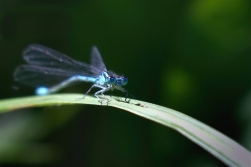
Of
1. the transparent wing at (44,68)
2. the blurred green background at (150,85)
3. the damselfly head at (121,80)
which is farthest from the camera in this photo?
the transparent wing at (44,68)

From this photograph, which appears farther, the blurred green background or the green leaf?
the blurred green background

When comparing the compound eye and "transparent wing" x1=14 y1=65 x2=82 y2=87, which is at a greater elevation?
the compound eye

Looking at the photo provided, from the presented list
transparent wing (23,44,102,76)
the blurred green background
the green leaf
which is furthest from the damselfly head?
the green leaf

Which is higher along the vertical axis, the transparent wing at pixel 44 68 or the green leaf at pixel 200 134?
the green leaf at pixel 200 134

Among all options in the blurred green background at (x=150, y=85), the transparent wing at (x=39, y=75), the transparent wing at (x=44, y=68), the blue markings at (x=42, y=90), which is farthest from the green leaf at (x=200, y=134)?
the blue markings at (x=42, y=90)

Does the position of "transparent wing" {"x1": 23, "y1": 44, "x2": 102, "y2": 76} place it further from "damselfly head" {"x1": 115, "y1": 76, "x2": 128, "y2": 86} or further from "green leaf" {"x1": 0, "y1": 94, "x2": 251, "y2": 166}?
"green leaf" {"x1": 0, "y1": 94, "x2": 251, "y2": 166}

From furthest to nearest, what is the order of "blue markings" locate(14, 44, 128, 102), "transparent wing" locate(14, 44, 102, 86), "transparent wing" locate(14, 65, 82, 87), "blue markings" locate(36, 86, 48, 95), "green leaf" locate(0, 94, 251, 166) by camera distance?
"blue markings" locate(36, 86, 48, 95), "transparent wing" locate(14, 65, 82, 87), "transparent wing" locate(14, 44, 102, 86), "blue markings" locate(14, 44, 128, 102), "green leaf" locate(0, 94, 251, 166)

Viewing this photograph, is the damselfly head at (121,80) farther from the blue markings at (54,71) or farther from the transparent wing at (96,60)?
the transparent wing at (96,60)

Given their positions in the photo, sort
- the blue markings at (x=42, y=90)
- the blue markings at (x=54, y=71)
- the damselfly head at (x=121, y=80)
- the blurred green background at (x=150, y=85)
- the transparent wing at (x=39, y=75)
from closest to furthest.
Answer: the damselfly head at (x=121, y=80), the blurred green background at (x=150, y=85), the blue markings at (x=54, y=71), the transparent wing at (x=39, y=75), the blue markings at (x=42, y=90)
